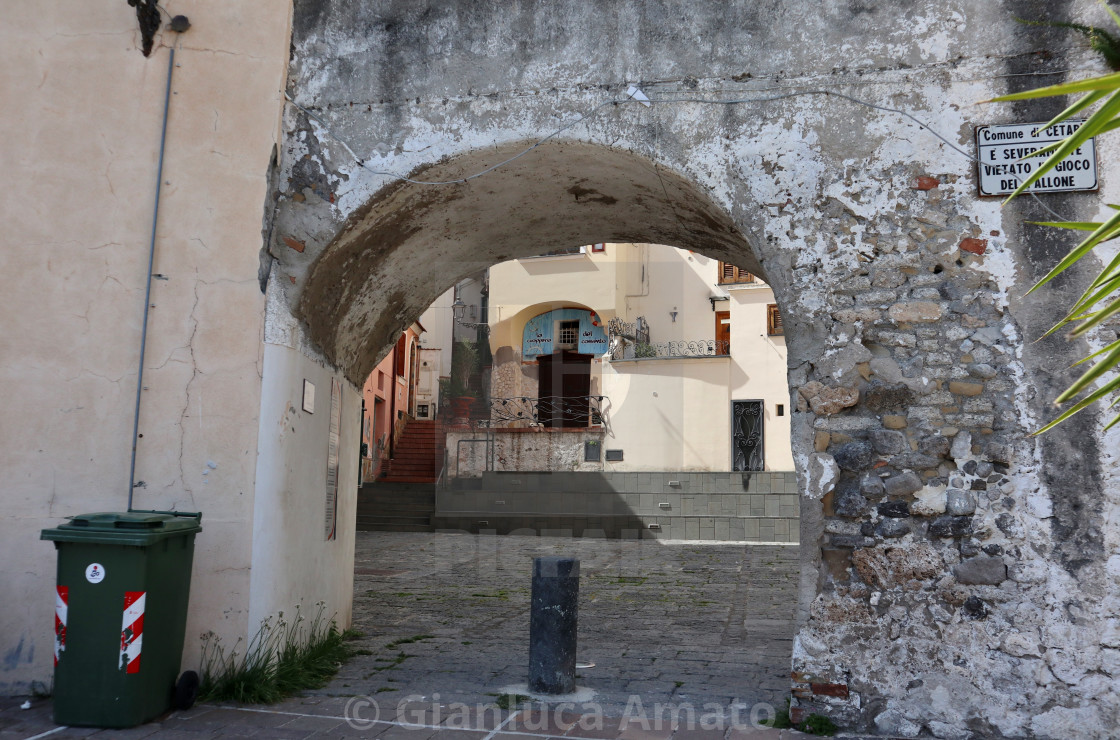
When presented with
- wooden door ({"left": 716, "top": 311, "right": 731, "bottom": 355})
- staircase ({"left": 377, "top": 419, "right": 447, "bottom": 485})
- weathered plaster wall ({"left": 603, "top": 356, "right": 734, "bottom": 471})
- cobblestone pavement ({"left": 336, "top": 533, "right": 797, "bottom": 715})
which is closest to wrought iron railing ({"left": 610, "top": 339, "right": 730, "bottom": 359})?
wooden door ({"left": 716, "top": 311, "right": 731, "bottom": 355})

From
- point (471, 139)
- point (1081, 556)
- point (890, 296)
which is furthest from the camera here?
point (471, 139)

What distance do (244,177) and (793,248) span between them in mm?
3192

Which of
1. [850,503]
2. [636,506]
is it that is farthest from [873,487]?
[636,506]

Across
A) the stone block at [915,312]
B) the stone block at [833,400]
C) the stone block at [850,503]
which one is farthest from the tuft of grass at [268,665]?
the stone block at [915,312]

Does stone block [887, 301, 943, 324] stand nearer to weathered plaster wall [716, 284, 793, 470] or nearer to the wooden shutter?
weathered plaster wall [716, 284, 793, 470]

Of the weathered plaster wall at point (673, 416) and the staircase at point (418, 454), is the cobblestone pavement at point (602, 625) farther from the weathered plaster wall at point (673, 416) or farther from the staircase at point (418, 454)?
the staircase at point (418, 454)

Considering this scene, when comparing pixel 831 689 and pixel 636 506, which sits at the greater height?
pixel 636 506

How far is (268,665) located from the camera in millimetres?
5039

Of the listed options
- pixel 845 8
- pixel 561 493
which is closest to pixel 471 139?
pixel 845 8

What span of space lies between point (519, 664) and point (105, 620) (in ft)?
8.54

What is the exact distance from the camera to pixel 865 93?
4.77 m

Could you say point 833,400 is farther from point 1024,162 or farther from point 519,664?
point 519,664

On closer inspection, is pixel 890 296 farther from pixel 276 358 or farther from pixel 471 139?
pixel 276 358

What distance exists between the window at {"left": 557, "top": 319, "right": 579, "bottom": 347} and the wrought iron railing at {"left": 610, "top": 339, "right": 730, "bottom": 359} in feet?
11.2
